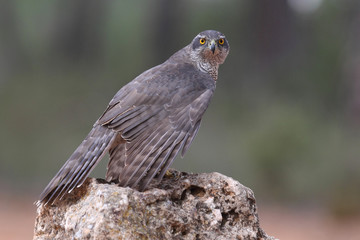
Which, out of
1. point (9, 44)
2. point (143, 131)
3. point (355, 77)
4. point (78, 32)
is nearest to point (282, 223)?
point (355, 77)

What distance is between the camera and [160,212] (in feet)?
11.8

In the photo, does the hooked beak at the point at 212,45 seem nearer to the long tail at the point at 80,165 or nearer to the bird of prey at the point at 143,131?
the bird of prey at the point at 143,131

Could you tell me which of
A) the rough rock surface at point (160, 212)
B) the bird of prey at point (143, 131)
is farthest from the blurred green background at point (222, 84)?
the rough rock surface at point (160, 212)

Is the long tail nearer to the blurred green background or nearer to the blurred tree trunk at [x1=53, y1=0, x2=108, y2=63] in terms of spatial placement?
the blurred green background

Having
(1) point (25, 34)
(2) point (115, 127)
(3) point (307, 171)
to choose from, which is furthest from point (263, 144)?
(1) point (25, 34)

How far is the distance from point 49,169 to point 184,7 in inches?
341

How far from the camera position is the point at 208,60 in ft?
18.0

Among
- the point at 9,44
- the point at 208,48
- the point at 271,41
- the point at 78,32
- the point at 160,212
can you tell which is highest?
the point at 271,41

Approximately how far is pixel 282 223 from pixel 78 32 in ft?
37.7

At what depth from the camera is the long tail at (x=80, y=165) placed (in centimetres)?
392

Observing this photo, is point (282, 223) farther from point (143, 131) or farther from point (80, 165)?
point (80, 165)

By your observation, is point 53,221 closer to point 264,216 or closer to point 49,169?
point 264,216

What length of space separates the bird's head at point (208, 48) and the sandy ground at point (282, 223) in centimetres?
583

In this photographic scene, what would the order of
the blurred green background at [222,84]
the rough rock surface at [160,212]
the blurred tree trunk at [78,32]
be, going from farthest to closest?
the blurred tree trunk at [78,32] < the blurred green background at [222,84] < the rough rock surface at [160,212]
